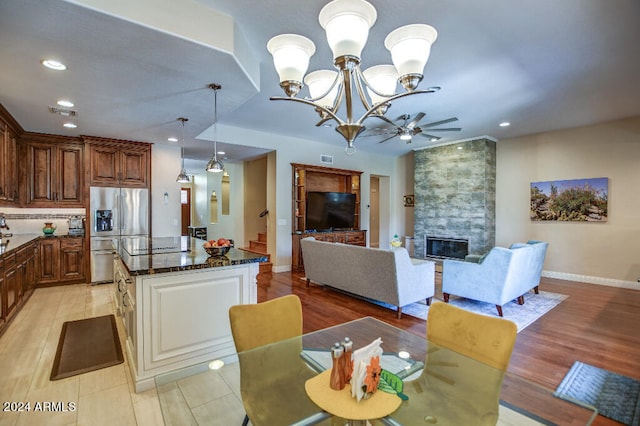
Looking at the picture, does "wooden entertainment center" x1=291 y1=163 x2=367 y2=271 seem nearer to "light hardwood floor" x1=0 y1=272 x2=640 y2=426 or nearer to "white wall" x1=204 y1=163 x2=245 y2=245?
"light hardwood floor" x1=0 y1=272 x2=640 y2=426

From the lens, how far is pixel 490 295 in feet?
12.7

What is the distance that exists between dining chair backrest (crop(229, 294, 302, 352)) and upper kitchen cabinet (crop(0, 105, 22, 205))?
14.3 feet

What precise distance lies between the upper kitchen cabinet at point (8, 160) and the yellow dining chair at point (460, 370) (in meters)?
5.28

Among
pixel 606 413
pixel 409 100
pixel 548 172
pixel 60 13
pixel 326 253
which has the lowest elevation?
pixel 606 413

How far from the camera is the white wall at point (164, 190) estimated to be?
5.77 meters

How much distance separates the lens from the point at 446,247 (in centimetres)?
727

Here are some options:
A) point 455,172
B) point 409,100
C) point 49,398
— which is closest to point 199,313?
point 49,398

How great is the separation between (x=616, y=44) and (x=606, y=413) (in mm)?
3212

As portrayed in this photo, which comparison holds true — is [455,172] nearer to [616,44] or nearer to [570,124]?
[570,124]

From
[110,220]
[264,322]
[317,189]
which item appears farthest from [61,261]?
[264,322]

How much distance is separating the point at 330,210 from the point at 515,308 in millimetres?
4142

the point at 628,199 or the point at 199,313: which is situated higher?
the point at 628,199

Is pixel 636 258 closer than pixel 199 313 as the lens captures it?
No

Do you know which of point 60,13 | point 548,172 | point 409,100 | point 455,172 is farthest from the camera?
point 455,172
